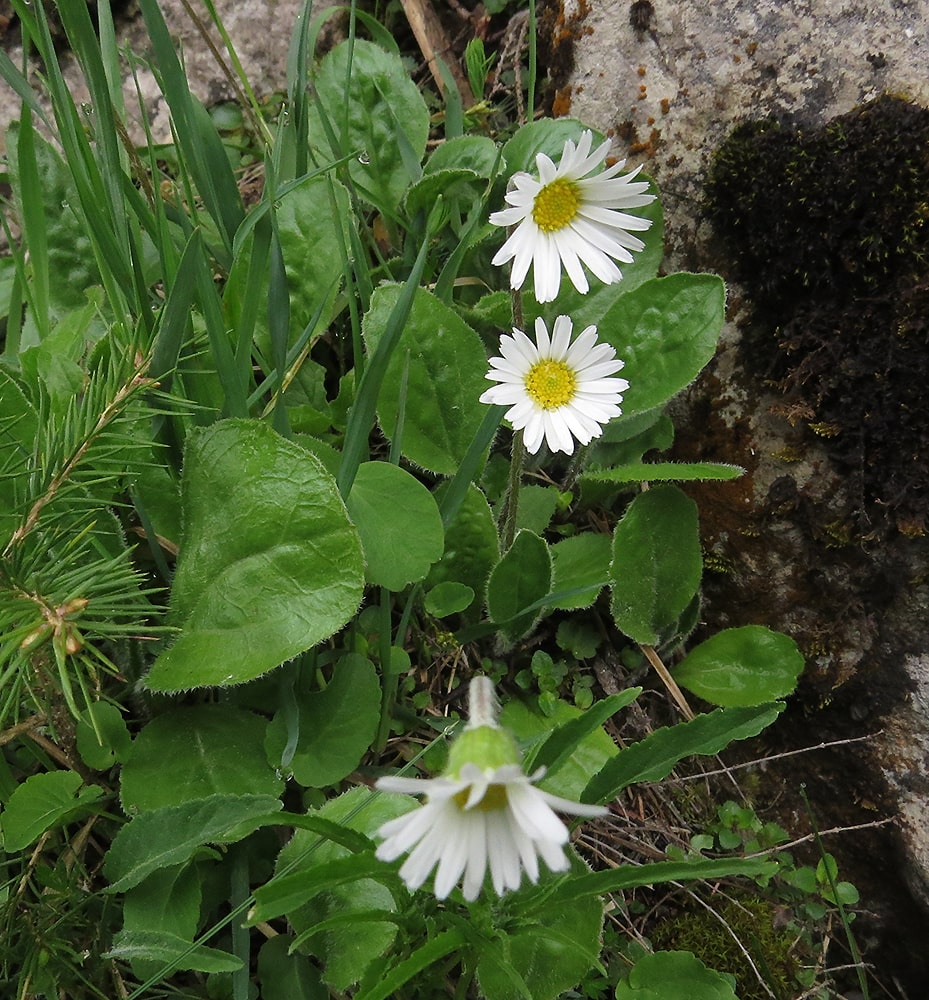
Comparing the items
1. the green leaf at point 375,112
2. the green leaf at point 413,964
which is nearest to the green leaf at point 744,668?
the green leaf at point 413,964

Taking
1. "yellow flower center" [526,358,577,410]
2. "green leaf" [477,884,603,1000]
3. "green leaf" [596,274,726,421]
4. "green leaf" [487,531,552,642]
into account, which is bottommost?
"green leaf" [477,884,603,1000]

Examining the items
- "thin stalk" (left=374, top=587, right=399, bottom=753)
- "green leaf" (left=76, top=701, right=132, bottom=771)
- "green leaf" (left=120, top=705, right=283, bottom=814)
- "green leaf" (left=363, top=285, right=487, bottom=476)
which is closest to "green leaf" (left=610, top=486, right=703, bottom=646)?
"green leaf" (left=363, top=285, right=487, bottom=476)

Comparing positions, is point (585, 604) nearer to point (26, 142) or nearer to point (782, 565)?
point (782, 565)

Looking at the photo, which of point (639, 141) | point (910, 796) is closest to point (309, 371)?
point (639, 141)

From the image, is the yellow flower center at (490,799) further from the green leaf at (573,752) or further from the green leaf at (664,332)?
the green leaf at (664,332)

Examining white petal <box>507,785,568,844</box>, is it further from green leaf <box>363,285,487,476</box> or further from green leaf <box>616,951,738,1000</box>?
green leaf <box>363,285,487,476</box>

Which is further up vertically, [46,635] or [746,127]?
[746,127]
